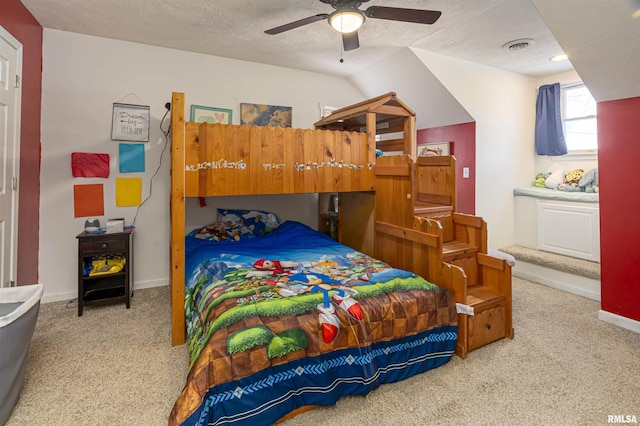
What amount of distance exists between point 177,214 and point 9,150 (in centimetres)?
140

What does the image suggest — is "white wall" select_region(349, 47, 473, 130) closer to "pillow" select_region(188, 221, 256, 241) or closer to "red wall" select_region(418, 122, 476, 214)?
"red wall" select_region(418, 122, 476, 214)

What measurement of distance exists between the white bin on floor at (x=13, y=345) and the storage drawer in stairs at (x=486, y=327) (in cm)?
249

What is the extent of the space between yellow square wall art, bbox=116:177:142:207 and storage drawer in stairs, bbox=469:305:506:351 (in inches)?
128

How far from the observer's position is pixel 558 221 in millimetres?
3635

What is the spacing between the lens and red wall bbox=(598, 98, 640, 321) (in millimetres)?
2385

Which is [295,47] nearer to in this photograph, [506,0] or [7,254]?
[506,0]

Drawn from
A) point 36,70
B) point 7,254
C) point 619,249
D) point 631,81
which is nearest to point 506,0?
point 631,81

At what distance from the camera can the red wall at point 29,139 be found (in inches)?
99.7

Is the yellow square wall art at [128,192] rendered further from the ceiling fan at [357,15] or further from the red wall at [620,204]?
the red wall at [620,204]

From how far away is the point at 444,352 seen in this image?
1.99 meters

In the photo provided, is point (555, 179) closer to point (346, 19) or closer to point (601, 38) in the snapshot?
point (601, 38)

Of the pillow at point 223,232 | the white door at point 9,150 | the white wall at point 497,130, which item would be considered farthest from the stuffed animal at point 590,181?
the white door at point 9,150

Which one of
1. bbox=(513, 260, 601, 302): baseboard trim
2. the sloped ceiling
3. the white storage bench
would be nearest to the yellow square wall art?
the sloped ceiling

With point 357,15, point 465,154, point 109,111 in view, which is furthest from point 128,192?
point 465,154
